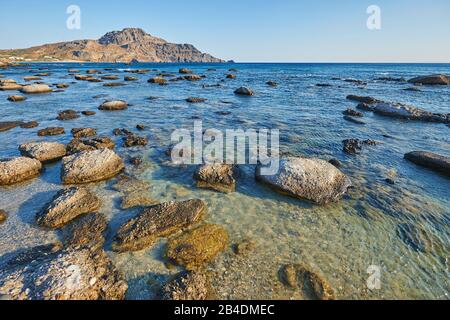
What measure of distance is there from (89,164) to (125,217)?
3.24 metres

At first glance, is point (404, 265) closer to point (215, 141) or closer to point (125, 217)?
point (125, 217)

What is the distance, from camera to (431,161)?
1024cm

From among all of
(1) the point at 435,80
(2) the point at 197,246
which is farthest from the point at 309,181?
(1) the point at 435,80

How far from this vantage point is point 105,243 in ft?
19.9

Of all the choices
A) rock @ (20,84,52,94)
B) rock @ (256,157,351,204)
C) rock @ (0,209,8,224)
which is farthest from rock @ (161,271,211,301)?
rock @ (20,84,52,94)

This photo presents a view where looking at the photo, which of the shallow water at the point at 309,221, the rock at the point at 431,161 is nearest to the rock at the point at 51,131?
the shallow water at the point at 309,221

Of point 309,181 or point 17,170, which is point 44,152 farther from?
point 309,181

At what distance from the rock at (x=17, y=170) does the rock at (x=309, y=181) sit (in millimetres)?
8226

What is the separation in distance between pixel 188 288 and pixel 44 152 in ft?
30.1

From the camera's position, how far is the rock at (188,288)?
4.66m
